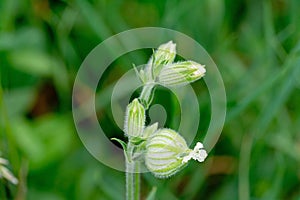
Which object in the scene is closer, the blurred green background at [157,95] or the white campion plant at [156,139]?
the white campion plant at [156,139]

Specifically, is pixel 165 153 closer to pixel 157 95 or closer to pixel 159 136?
pixel 159 136

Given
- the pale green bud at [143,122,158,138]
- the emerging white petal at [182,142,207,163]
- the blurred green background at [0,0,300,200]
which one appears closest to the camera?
the emerging white petal at [182,142,207,163]

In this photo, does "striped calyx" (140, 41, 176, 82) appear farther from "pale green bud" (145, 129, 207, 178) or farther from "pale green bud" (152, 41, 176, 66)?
"pale green bud" (145, 129, 207, 178)

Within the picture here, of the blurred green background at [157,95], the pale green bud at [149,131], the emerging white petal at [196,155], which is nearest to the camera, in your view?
the emerging white petal at [196,155]

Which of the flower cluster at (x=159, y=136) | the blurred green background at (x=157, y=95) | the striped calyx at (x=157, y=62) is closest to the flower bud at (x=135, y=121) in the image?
the flower cluster at (x=159, y=136)

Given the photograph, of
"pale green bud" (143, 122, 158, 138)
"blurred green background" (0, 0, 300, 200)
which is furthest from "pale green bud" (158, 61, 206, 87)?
"blurred green background" (0, 0, 300, 200)

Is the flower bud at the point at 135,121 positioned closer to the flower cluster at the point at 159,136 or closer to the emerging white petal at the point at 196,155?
the flower cluster at the point at 159,136
